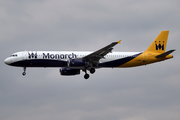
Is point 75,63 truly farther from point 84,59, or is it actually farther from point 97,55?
point 97,55

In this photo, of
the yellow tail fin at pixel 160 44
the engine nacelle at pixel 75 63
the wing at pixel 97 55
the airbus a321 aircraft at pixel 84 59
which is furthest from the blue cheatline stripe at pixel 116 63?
the yellow tail fin at pixel 160 44

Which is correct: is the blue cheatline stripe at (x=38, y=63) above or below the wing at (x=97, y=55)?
below

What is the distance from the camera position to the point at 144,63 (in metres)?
70.2

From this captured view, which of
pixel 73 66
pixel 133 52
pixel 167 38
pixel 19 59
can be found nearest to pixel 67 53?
pixel 73 66

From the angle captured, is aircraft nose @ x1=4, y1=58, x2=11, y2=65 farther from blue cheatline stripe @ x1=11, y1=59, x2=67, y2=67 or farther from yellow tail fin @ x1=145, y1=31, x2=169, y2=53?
yellow tail fin @ x1=145, y1=31, x2=169, y2=53

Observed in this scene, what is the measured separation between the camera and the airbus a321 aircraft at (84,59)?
2539 inches

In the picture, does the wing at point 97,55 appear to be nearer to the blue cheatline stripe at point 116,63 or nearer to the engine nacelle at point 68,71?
the blue cheatline stripe at point 116,63

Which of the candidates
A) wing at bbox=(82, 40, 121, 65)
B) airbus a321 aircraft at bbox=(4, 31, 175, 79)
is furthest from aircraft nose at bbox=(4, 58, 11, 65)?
wing at bbox=(82, 40, 121, 65)

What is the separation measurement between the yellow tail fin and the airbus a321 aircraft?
0.62 feet

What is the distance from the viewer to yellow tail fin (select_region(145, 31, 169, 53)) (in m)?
72.4

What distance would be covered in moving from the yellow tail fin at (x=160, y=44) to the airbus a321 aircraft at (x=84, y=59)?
190mm

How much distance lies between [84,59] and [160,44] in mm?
16486

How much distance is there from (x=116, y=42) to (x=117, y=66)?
9.60m

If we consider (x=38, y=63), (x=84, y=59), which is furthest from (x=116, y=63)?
(x=38, y=63)
